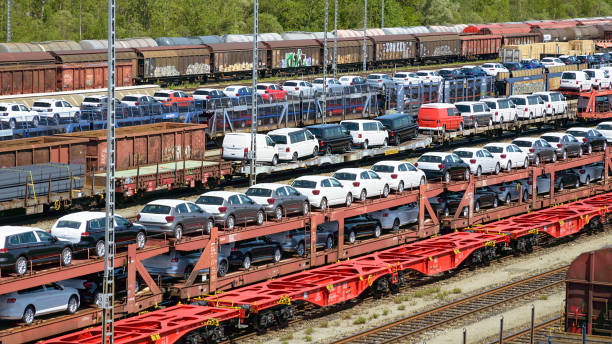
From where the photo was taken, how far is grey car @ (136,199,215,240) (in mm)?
29344

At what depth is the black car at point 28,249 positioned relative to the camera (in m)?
24.3

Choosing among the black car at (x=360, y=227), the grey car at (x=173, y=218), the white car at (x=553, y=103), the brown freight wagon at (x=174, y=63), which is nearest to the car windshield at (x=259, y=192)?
the grey car at (x=173, y=218)

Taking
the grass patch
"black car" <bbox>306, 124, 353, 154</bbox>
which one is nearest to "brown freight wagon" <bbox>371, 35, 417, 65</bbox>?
"black car" <bbox>306, 124, 353, 154</bbox>

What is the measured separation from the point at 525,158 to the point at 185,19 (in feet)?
242

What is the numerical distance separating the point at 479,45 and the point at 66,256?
9170 cm

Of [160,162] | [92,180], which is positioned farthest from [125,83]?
[92,180]

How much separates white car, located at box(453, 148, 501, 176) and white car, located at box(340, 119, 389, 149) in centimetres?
800

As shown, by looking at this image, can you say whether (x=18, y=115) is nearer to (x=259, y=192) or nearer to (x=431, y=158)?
(x=431, y=158)

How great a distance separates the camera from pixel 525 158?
45.9 metres

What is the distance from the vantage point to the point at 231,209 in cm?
3136

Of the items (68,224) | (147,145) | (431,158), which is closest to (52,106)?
(147,145)


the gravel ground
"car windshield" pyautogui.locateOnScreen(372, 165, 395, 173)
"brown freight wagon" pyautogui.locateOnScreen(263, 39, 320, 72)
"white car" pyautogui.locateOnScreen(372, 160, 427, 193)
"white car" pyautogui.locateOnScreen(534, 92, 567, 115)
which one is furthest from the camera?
"brown freight wagon" pyautogui.locateOnScreen(263, 39, 320, 72)

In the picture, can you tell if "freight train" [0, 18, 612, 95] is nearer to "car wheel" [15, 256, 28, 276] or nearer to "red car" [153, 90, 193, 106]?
"red car" [153, 90, 193, 106]

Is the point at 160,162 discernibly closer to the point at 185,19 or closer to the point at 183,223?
the point at 183,223
